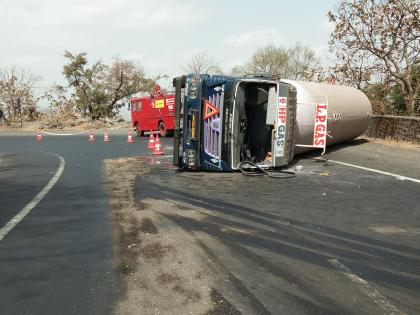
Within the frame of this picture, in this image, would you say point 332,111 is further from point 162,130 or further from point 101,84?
point 101,84

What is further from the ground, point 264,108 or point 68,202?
point 264,108

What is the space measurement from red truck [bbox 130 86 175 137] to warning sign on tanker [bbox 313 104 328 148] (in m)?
15.4

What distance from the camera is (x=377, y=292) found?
4.04 m

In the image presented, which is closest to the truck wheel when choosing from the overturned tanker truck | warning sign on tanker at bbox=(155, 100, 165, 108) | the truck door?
warning sign on tanker at bbox=(155, 100, 165, 108)

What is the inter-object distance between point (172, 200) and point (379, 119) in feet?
54.0

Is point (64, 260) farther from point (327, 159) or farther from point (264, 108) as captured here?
point (327, 159)

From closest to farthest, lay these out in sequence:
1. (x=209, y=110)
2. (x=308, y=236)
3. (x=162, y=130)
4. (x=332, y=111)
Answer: (x=308, y=236) < (x=209, y=110) < (x=332, y=111) < (x=162, y=130)

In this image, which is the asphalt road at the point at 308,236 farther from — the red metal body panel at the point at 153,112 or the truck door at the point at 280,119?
the red metal body panel at the point at 153,112

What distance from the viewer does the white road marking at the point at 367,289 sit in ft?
12.2

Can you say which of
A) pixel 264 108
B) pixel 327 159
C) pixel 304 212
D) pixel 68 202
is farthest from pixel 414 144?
pixel 68 202

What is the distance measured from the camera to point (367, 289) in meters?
4.10

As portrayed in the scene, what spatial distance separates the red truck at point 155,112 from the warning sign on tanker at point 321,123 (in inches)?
607

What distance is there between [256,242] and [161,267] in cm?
139

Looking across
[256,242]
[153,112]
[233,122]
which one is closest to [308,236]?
[256,242]
